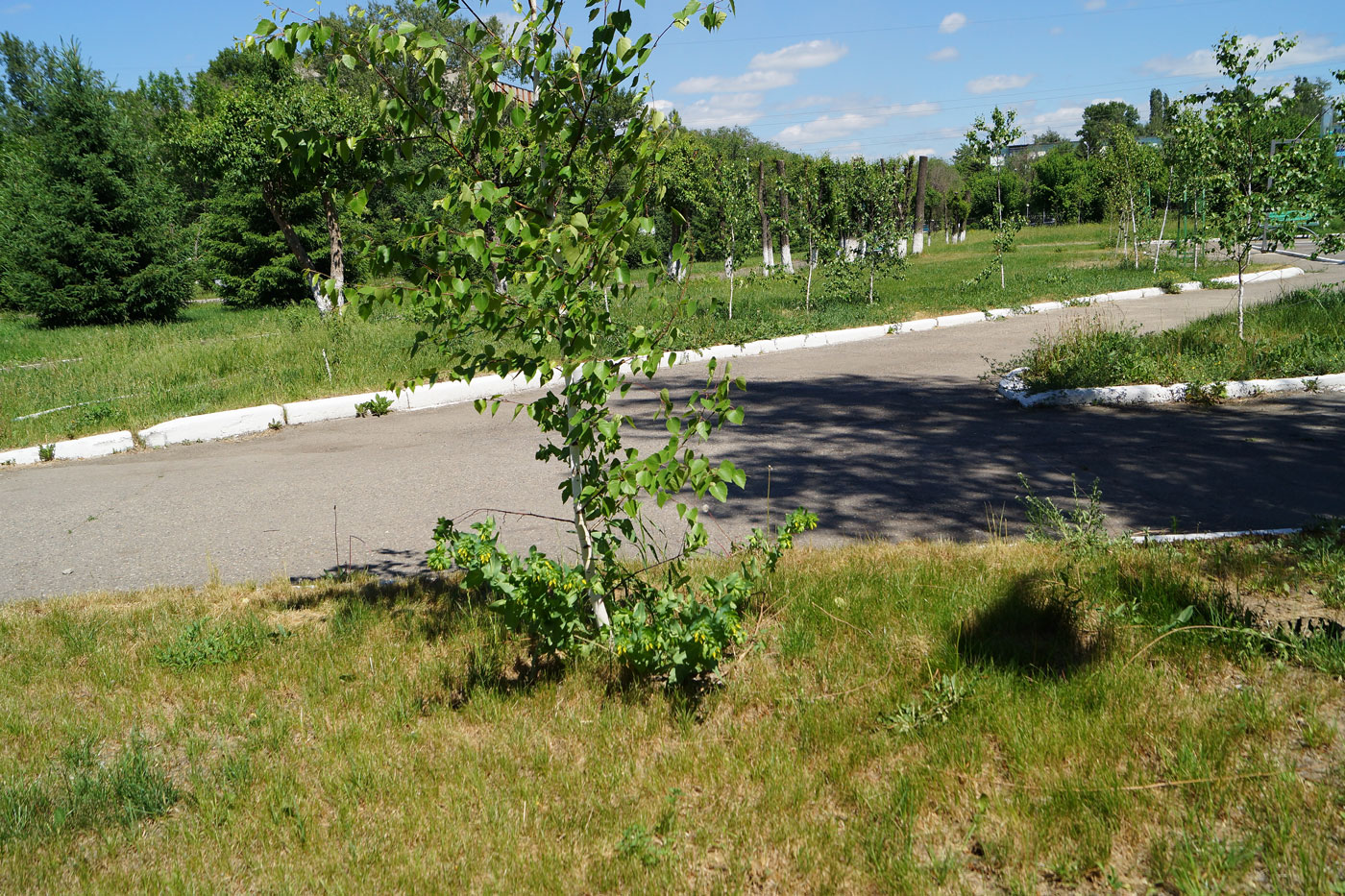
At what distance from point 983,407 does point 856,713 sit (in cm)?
648

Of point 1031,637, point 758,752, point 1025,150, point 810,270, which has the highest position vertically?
point 1025,150

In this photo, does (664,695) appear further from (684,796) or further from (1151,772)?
(1151,772)

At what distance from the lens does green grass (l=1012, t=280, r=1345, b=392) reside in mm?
9102

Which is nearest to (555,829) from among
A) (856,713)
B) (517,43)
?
(856,713)

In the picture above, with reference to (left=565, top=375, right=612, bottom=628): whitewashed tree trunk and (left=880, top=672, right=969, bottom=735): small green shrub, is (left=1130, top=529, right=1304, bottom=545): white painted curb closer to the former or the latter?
(left=880, top=672, right=969, bottom=735): small green shrub

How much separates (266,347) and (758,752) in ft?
38.4

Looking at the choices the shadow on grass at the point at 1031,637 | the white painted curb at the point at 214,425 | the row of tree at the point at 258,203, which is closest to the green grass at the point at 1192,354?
the row of tree at the point at 258,203

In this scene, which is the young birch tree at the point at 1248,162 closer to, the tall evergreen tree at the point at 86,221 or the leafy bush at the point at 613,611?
the leafy bush at the point at 613,611

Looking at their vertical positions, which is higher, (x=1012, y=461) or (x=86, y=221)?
(x=86, y=221)

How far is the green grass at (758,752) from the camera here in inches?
95.6

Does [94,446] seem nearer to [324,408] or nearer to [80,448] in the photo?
[80,448]

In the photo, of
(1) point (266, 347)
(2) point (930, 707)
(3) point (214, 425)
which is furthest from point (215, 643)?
(1) point (266, 347)

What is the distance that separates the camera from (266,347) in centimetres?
1267

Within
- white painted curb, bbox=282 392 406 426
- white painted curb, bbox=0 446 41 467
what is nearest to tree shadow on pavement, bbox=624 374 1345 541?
white painted curb, bbox=282 392 406 426
